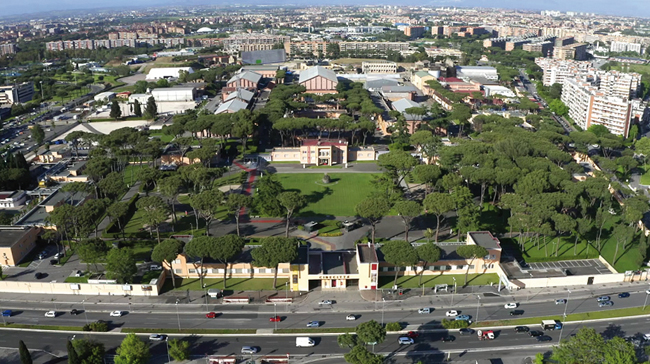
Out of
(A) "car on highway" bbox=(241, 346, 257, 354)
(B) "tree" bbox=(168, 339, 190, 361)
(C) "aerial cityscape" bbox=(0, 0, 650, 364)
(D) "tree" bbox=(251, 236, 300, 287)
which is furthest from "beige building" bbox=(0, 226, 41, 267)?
(A) "car on highway" bbox=(241, 346, 257, 354)

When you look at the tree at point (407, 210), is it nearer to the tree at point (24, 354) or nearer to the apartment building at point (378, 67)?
the tree at point (24, 354)

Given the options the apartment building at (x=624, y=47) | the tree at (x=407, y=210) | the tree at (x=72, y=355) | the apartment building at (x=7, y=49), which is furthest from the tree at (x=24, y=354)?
the apartment building at (x=624, y=47)

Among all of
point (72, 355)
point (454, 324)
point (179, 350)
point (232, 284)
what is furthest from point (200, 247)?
point (454, 324)

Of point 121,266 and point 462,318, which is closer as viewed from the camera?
point 462,318

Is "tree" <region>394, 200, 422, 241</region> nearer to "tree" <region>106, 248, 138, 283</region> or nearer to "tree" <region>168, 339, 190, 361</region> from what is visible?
"tree" <region>168, 339, 190, 361</region>

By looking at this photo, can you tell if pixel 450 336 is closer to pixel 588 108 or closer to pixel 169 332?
pixel 169 332

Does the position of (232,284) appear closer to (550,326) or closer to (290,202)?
(290,202)

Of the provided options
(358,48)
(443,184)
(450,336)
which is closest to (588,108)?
(443,184)
